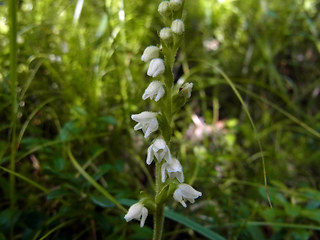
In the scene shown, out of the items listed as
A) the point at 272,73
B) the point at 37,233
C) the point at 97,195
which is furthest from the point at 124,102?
the point at 272,73

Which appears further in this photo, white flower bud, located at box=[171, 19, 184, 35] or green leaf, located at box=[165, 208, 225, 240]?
green leaf, located at box=[165, 208, 225, 240]

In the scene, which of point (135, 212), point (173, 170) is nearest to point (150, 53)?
point (173, 170)

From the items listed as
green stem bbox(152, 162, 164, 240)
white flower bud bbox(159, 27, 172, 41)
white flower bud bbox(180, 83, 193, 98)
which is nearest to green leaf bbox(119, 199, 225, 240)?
green stem bbox(152, 162, 164, 240)

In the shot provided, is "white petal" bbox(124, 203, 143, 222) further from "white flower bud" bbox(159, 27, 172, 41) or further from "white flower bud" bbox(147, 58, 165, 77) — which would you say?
"white flower bud" bbox(159, 27, 172, 41)

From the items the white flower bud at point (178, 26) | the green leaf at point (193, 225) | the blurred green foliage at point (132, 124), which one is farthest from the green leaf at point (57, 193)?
the white flower bud at point (178, 26)

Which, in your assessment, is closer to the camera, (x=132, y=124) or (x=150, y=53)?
(x=150, y=53)

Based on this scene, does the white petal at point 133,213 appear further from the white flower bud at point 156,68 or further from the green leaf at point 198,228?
the white flower bud at point 156,68

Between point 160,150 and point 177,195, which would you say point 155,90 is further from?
point 177,195
